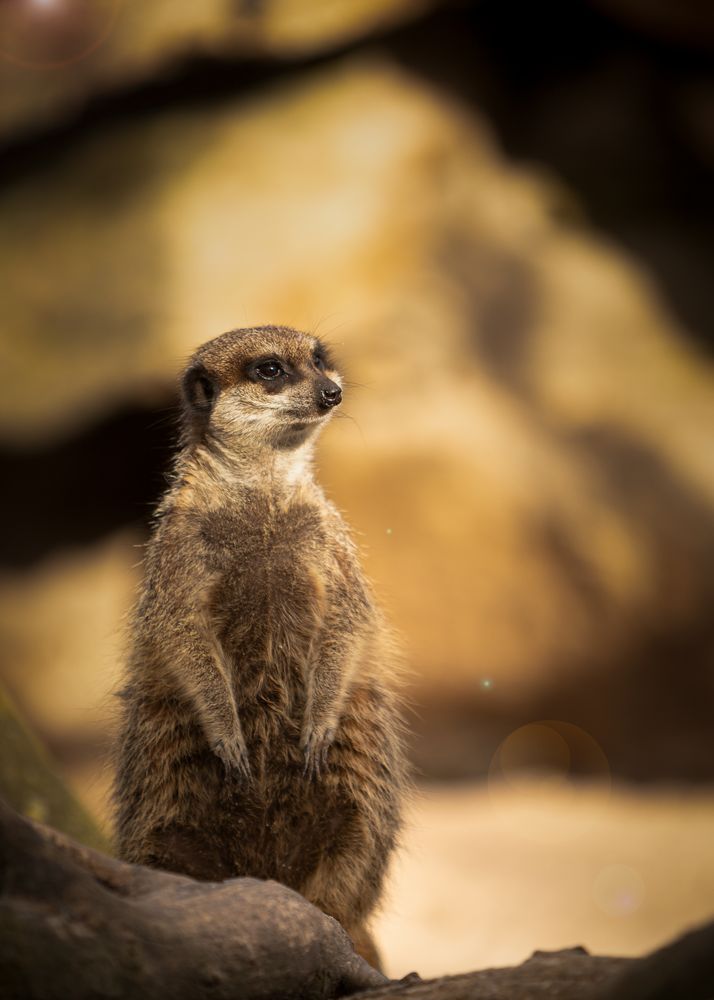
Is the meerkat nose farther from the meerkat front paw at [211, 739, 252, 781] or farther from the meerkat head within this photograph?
the meerkat front paw at [211, 739, 252, 781]

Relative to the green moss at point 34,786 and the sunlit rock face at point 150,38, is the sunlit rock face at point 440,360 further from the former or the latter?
the green moss at point 34,786

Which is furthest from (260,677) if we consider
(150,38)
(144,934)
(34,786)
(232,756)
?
(150,38)

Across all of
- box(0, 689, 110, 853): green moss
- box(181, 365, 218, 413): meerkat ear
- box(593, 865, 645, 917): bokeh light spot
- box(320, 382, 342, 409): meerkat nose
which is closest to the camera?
box(320, 382, 342, 409): meerkat nose

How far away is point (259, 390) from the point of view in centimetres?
222

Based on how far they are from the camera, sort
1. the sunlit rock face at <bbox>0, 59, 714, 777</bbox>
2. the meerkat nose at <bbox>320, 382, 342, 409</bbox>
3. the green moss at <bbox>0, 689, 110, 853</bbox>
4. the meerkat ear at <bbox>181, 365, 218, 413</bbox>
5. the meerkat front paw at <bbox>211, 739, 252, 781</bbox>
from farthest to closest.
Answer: the sunlit rock face at <bbox>0, 59, 714, 777</bbox>
the green moss at <bbox>0, 689, 110, 853</bbox>
the meerkat ear at <bbox>181, 365, 218, 413</bbox>
the meerkat nose at <bbox>320, 382, 342, 409</bbox>
the meerkat front paw at <bbox>211, 739, 252, 781</bbox>

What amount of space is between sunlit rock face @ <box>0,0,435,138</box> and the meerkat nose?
18.2 ft

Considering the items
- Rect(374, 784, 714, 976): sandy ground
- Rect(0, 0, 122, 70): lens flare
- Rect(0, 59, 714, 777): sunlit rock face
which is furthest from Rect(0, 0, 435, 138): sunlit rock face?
Rect(374, 784, 714, 976): sandy ground

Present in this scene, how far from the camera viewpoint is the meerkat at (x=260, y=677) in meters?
2.03

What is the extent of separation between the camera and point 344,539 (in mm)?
2244

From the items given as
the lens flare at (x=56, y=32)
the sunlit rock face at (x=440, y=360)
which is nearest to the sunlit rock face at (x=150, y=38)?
the lens flare at (x=56, y=32)

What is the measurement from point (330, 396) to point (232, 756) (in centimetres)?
68

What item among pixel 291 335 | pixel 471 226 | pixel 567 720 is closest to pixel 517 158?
pixel 471 226

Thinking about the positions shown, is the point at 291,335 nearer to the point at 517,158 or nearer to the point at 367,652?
the point at 367,652

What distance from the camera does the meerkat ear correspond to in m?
2.28
